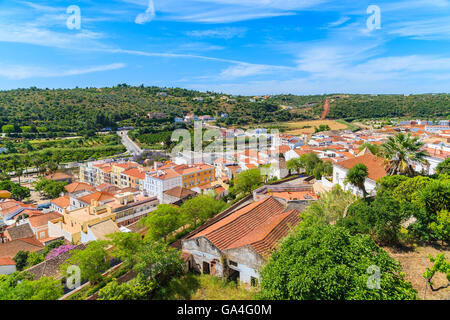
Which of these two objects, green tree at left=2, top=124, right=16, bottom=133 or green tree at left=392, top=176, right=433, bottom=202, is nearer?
green tree at left=392, top=176, right=433, bottom=202

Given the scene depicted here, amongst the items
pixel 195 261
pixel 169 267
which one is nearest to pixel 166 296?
pixel 169 267

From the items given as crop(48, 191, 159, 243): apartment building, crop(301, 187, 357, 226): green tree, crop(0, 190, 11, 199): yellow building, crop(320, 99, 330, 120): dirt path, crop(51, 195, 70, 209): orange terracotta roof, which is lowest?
crop(0, 190, 11, 199): yellow building

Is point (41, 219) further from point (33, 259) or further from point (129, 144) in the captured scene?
point (129, 144)

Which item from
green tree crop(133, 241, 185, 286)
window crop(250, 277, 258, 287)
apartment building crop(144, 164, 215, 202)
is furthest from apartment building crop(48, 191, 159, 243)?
window crop(250, 277, 258, 287)

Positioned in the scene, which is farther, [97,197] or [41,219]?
[97,197]

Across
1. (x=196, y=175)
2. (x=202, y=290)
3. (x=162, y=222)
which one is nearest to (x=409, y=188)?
(x=202, y=290)

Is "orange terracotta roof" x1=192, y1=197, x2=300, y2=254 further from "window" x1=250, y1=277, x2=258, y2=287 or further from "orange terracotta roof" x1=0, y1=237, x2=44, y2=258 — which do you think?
"orange terracotta roof" x1=0, y1=237, x2=44, y2=258

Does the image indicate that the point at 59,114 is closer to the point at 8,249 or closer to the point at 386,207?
the point at 8,249

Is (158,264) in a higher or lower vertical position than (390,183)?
lower
